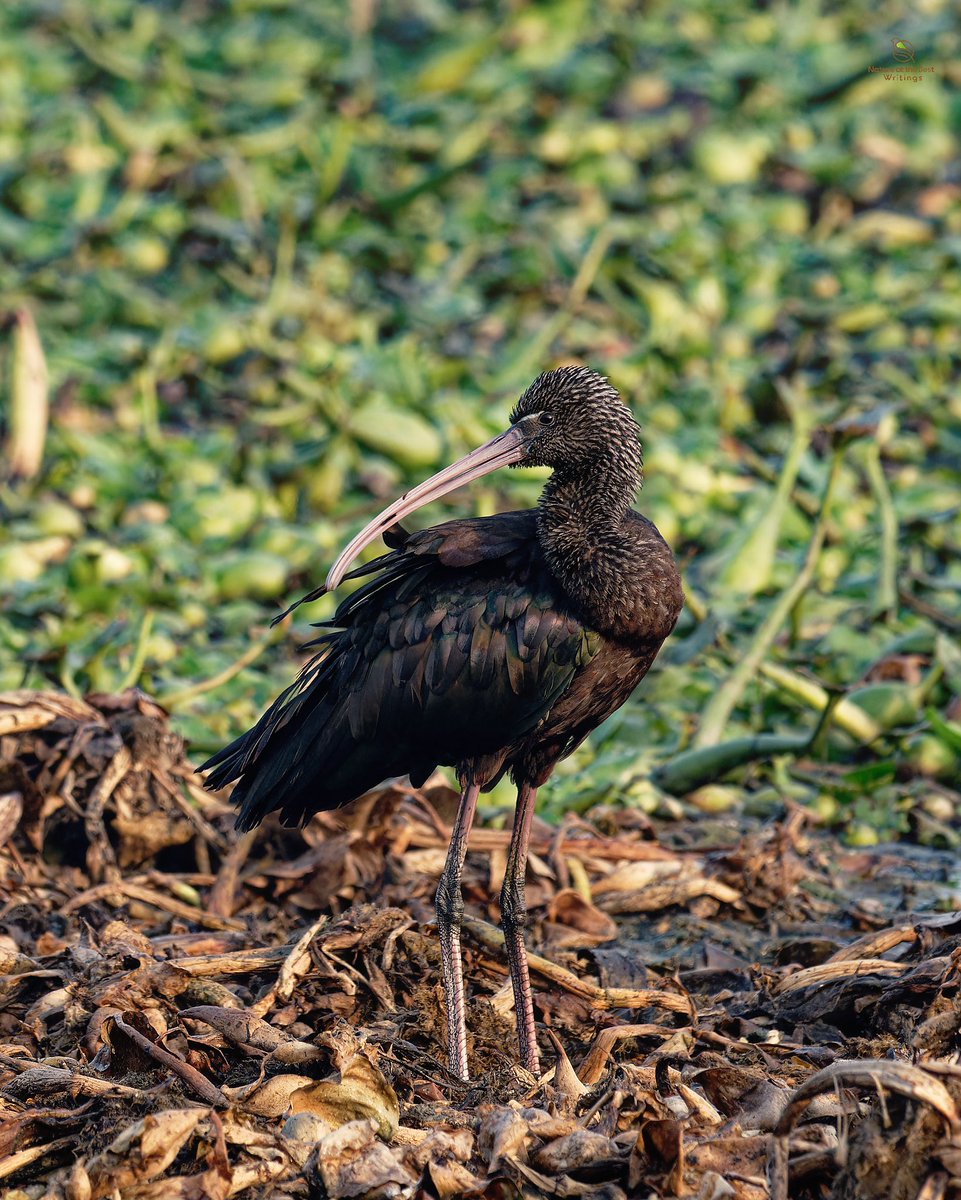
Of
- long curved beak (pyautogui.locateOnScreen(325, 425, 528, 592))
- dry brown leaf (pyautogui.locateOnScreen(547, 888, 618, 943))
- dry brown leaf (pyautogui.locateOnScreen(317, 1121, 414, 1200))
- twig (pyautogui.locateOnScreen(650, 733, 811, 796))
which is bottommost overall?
twig (pyautogui.locateOnScreen(650, 733, 811, 796))

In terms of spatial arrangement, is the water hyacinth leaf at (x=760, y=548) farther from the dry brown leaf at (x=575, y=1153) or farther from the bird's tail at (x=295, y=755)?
the dry brown leaf at (x=575, y=1153)

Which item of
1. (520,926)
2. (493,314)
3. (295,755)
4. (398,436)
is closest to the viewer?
(520,926)

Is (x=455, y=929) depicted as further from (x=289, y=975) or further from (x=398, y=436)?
(x=398, y=436)

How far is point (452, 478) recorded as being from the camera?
5125 millimetres

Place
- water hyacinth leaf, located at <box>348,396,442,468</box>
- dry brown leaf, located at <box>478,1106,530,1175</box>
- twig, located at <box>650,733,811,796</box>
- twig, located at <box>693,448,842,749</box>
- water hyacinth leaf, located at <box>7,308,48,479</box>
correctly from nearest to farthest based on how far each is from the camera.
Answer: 1. dry brown leaf, located at <box>478,1106,530,1175</box>
2. twig, located at <box>650,733,811,796</box>
3. twig, located at <box>693,448,842,749</box>
4. water hyacinth leaf, located at <box>348,396,442,468</box>
5. water hyacinth leaf, located at <box>7,308,48,479</box>

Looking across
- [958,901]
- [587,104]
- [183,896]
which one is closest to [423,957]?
[183,896]

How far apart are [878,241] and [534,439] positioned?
22.6 ft

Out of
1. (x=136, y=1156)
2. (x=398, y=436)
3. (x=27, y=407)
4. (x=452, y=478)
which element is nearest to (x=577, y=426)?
(x=452, y=478)

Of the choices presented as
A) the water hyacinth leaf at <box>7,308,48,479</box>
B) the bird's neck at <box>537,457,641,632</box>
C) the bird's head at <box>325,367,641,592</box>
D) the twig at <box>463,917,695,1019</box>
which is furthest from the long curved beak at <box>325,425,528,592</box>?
the water hyacinth leaf at <box>7,308,48,479</box>

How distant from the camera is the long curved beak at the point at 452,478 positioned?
492cm

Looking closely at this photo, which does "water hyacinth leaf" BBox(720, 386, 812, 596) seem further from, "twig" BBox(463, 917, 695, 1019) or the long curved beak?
"twig" BBox(463, 917, 695, 1019)

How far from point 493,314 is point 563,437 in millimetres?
5729

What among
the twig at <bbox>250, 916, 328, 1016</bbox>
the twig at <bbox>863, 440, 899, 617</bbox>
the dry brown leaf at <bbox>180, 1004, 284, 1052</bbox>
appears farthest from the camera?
the twig at <bbox>863, 440, 899, 617</bbox>

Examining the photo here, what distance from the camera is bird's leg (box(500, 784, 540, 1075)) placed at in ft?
15.1
